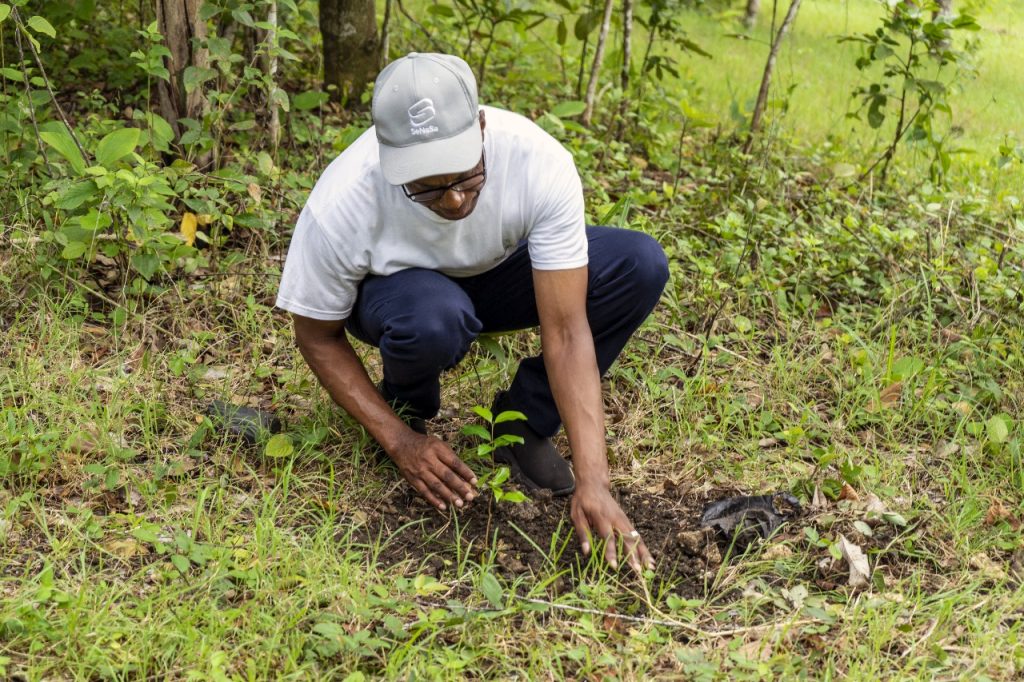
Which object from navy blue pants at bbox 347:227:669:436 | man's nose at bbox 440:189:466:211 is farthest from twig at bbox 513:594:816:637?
man's nose at bbox 440:189:466:211

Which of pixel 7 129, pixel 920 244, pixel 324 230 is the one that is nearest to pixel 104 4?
pixel 7 129

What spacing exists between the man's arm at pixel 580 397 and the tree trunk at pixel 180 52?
72.4 inches

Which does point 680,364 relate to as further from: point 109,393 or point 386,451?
point 109,393

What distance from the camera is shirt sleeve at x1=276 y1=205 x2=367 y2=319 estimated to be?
2.45m

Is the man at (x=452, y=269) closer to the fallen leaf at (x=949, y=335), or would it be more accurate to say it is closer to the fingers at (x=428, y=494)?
the fingers at (x=428, y=494)

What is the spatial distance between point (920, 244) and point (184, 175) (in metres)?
2.76

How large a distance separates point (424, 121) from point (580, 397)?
2.50ft

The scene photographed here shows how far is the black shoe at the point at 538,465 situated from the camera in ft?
9.20

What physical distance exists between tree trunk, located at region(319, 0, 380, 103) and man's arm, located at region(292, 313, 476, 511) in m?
2.34

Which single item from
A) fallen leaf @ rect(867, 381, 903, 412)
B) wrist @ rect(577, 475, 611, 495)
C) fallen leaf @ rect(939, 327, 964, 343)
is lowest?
fallen leaf @ rect(867, 381, 903, 412)

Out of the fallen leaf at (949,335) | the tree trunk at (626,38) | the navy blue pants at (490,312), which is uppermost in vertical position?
the tree trunk at (626,38)

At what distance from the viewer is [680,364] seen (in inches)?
131

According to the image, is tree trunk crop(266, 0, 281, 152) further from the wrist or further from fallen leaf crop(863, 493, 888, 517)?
fallen leaf crop(863, 493, 888, 517)

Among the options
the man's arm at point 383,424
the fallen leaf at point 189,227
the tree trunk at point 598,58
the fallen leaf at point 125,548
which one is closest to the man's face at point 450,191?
the man's arm at point 383,424
